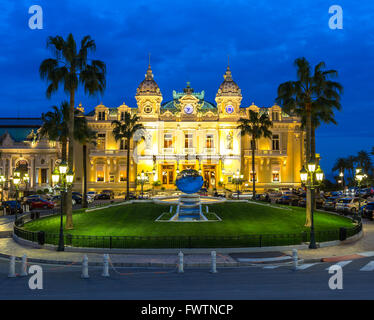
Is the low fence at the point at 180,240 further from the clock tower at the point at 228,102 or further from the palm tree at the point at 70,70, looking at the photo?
the clock tower at the point at 228,102

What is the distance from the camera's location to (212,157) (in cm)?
7675

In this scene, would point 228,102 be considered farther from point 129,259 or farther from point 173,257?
point 129,259

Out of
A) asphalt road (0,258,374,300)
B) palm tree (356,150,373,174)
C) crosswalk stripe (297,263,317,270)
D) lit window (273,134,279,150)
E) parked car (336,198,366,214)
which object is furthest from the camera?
palm tree (356,150,373,174)

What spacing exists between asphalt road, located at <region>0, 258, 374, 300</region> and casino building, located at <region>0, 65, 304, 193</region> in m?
58.2

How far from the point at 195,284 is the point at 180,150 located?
63812 millimetres

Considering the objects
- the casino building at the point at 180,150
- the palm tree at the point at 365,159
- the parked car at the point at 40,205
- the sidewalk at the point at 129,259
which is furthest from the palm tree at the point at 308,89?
the palm tree at the point at 365,159

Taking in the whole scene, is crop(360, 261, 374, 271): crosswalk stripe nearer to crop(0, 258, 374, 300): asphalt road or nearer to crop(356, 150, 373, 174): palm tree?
crop(0, 258, 374, 300): asphalt road

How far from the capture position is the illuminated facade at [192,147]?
77.1 metres

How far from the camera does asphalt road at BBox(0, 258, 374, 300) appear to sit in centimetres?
1267

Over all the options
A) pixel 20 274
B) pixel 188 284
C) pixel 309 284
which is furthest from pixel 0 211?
pixel 309 284

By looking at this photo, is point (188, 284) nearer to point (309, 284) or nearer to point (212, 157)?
point (309, 284)

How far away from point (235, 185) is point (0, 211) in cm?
4147

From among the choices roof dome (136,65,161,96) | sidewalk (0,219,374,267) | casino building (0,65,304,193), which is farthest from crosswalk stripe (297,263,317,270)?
roof dome (136,65,161,96)
